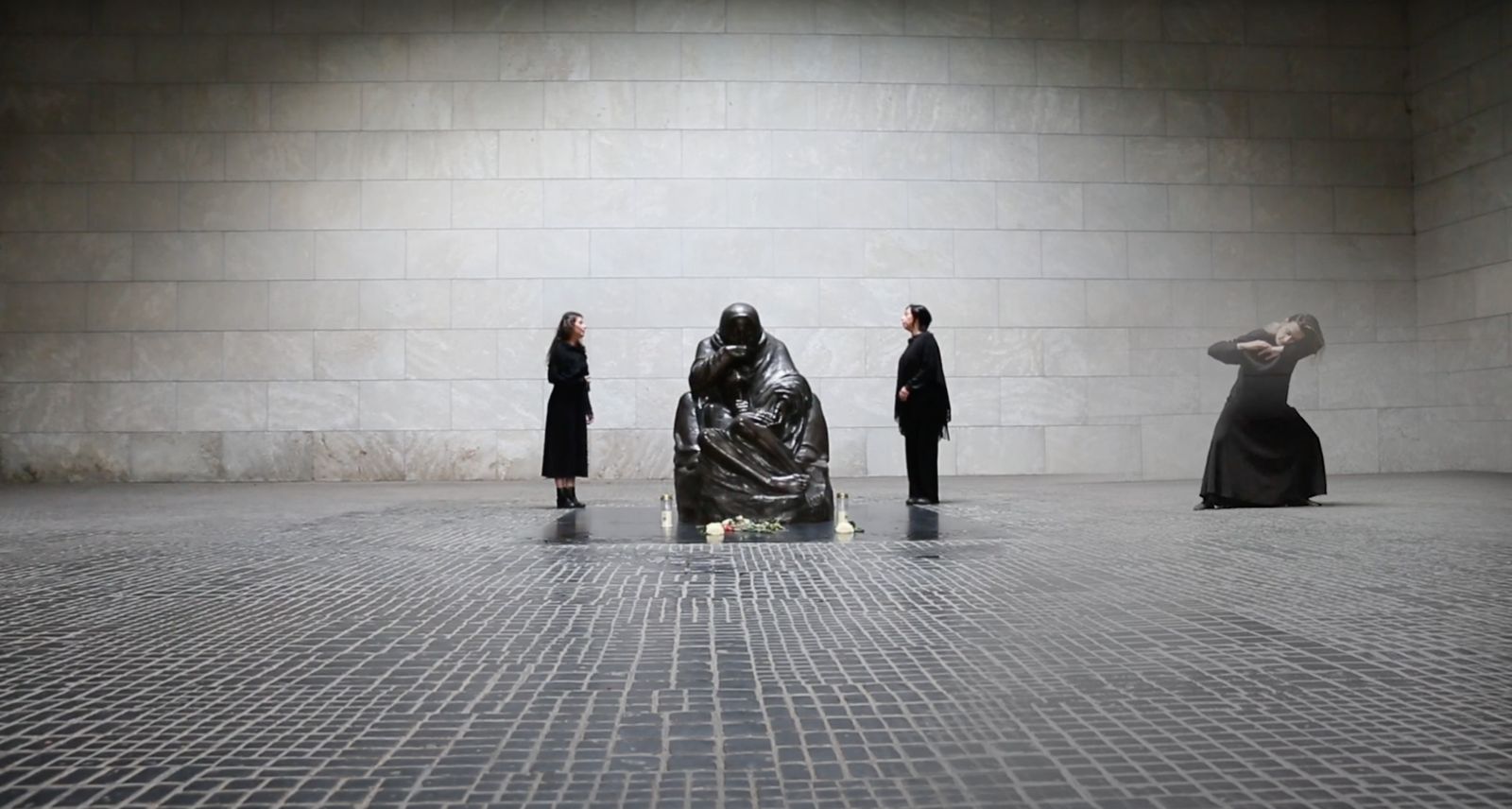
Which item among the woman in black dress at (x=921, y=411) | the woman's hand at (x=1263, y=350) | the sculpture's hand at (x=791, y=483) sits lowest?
the sculpture's hand at (x=791, y=483)

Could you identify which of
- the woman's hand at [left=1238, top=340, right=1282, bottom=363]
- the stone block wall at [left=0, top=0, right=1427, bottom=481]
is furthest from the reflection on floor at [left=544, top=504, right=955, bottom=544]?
the stone block wall at [left=0, top=0, right=1427, bottom=481]

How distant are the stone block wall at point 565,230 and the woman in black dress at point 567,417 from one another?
380 centimetres

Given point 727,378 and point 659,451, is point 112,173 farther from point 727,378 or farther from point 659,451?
point 727,378

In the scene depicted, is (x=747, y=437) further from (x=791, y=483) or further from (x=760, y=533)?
(x=760, y=533)

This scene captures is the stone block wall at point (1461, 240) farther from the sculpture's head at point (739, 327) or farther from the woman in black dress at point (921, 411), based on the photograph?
the sculpture's head at point (739, 327)

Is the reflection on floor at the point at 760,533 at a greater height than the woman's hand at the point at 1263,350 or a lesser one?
lesser

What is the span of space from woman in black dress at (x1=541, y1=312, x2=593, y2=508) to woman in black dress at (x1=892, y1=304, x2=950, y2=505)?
9.23ft

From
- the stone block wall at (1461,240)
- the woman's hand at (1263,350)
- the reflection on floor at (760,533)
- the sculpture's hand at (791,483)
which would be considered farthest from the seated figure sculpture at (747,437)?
the stone block wall at (1461,240)

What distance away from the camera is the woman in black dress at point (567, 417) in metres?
9.77

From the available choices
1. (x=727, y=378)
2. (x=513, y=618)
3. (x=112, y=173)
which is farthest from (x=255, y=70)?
(x=513, y=618)

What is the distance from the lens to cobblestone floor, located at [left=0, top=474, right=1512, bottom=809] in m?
2.30

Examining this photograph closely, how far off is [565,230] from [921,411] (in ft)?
19.7

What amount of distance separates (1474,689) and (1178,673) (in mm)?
737

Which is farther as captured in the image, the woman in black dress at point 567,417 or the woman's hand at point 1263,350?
the woman in black dress at point 567,417
